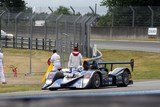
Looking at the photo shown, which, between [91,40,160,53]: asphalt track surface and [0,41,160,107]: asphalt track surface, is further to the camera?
[91,40,160,53]: asphalt track surface

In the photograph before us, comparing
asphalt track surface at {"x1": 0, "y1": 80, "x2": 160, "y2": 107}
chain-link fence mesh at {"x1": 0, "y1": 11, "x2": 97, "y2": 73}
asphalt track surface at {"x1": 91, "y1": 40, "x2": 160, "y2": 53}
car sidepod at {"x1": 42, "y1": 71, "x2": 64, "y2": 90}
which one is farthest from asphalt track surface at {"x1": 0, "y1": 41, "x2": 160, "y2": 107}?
asphalt track surface at {"x1": 91, "y1": 40, "x2": 160, "y2": 53}

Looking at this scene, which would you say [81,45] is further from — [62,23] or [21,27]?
[21,27]

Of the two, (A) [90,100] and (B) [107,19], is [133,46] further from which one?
(A) [90,100]

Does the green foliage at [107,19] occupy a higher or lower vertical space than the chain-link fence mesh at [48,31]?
higher

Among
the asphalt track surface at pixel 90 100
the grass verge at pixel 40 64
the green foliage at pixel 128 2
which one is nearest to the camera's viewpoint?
the asphalt track surface at pixel 90 100

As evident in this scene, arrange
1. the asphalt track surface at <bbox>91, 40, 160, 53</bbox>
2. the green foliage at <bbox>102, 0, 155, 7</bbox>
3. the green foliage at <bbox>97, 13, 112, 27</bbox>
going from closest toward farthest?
the asphalt track surface at <bbox>91, 40, 160, 53</bbox>
the green foliage at <bbox>97, 13, 112, 27</bbox>
the green foliage at <bbox>102, 0, 155, 7</bbox>

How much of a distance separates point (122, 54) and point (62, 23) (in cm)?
681

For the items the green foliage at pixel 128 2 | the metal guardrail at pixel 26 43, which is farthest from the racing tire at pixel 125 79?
the green foliage at pixel 128 2

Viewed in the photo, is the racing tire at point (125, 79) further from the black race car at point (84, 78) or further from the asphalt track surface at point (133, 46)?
the asphalt track surface at point (133, 46)

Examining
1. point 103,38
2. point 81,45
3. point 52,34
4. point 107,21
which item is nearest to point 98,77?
point 81,45

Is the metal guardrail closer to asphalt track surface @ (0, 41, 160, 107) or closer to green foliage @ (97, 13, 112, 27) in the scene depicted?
green foliage @ (97, 13, 112, 27)

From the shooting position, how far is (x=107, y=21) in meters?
60.6

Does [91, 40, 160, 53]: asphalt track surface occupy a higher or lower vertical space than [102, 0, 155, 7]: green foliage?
lower

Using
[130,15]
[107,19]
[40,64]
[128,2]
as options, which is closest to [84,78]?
[40,64]
